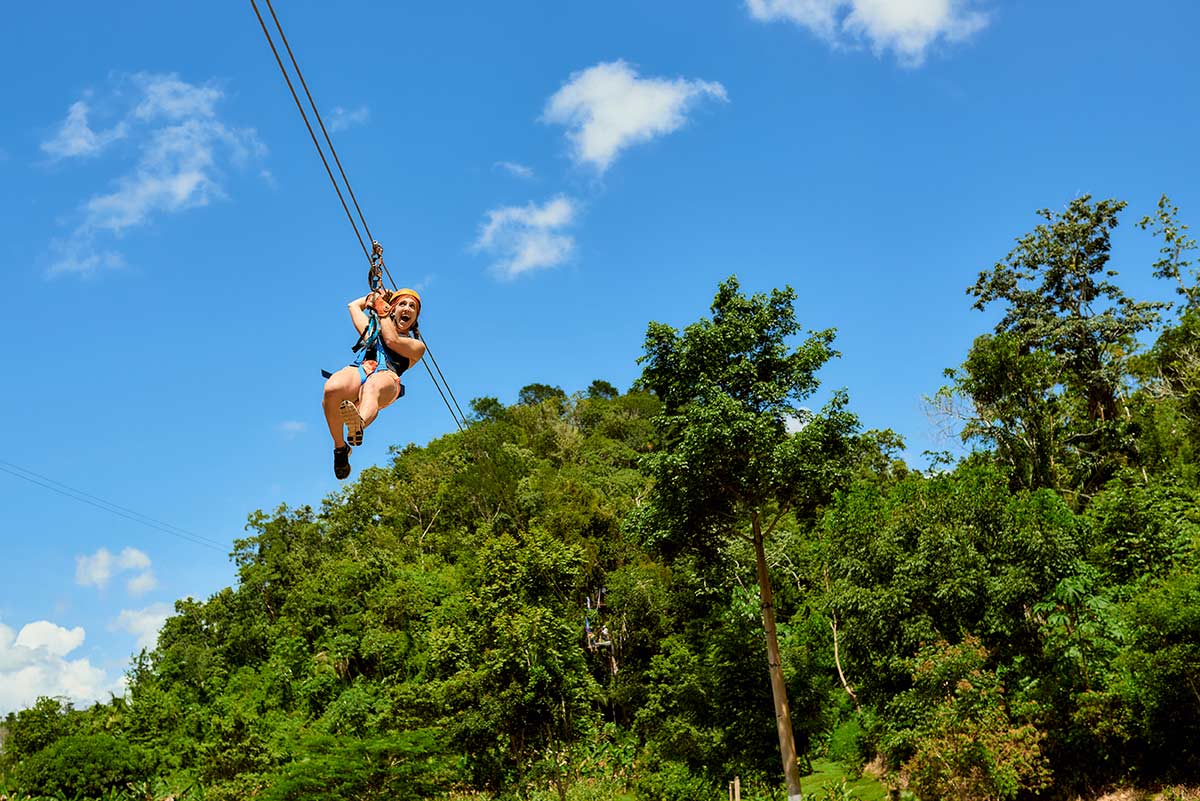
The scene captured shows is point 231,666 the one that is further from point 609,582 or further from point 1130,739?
point 1130,739

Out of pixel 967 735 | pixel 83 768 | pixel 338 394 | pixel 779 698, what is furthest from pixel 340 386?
pixel 83 768

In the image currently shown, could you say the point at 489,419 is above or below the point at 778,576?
above

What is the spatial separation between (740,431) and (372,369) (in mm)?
9773

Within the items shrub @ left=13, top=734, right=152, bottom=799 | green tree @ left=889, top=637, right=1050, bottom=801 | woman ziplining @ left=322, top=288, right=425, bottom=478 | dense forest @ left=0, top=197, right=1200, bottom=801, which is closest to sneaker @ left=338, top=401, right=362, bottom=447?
woman ziplining @ left=322, top=288, right=425, bottom=478

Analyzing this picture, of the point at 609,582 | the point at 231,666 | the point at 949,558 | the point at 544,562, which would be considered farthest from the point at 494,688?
the point at 231,666

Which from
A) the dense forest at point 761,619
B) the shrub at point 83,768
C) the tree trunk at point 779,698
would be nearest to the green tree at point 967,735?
the dense forest at point 761,619

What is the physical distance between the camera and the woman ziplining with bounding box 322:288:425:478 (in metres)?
5.16

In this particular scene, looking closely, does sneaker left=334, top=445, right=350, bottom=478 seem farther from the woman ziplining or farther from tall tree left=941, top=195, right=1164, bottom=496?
tall tree left=941, top=195, right=1164, bottom=496

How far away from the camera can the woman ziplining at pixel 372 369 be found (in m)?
5.16

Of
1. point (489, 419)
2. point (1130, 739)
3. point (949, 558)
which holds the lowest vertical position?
point (1130, 739)

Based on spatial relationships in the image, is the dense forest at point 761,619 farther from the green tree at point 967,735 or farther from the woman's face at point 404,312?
the woman's face at point 404,312

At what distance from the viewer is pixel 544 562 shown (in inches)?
917

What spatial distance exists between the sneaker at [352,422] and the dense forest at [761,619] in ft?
31.8

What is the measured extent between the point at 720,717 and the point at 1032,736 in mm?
6882
